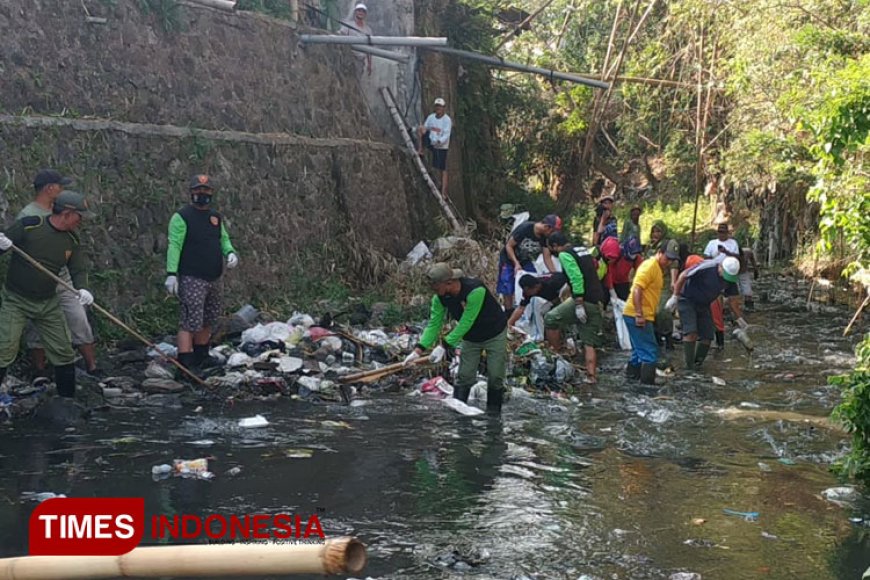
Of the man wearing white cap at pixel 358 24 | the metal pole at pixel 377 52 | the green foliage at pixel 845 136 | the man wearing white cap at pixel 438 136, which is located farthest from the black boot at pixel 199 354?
the man wearing white cap at pixel 438 136

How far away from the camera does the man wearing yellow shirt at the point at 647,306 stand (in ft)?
34.2

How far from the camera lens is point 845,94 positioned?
8039 millimetres

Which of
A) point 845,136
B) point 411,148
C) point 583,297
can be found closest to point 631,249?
point 583,297

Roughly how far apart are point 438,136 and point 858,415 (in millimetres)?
11743

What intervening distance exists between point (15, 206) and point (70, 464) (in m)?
3.57

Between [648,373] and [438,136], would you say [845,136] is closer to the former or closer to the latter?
[648,373]

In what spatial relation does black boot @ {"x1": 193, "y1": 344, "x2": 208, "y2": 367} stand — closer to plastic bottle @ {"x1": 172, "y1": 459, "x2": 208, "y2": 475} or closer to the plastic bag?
the plastic bag

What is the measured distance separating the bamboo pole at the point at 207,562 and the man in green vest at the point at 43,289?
5.13 metres

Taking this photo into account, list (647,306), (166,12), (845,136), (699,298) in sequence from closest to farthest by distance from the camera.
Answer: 1. (845,136)
2. (647,306)
3. (699,298)
4. (166,12)

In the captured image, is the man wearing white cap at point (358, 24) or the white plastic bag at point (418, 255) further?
the man wearing white cap at point (358, 24)

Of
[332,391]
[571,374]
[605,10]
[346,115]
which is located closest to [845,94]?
[571,374]

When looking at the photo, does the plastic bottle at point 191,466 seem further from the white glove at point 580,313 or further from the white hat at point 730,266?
the white hat at point 730,266

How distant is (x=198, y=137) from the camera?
12273 millimetres

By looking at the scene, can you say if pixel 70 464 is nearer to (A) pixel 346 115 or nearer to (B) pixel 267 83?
(B) pixel 267 83
